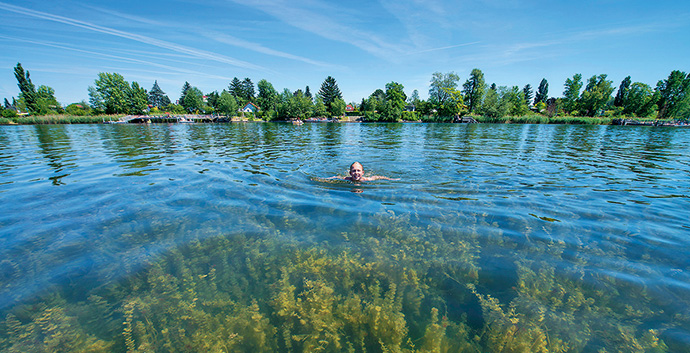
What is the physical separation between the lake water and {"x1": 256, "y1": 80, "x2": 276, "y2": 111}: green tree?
98.6m

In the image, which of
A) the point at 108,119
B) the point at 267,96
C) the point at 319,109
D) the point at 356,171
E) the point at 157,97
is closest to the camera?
the point at 356,171

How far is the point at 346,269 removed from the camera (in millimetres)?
3627

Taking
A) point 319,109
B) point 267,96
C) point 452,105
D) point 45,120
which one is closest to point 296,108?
point 319,109

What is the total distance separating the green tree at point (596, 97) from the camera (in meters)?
70.6

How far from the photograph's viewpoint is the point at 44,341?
8.25 feet

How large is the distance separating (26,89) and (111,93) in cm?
2295

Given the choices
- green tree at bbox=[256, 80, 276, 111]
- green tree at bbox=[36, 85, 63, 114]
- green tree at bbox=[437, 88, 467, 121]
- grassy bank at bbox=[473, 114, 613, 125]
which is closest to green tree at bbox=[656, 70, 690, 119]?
grassy bank at bbox=[473, 114, 613, 125]

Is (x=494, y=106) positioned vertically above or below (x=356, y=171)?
above

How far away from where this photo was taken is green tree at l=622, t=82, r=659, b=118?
68.6 metres

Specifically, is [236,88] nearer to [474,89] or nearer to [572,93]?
[474,89]

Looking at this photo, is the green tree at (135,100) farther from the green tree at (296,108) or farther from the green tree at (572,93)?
the green tree at (572,93)

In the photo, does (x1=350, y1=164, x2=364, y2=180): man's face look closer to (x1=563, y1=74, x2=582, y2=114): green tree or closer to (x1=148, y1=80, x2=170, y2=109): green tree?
(x1=563, y1=74, x2=582, y2=114): green tree

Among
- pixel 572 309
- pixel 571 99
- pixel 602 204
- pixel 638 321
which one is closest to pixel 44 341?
pixel 572 309

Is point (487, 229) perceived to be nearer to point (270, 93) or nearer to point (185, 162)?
point (185, 162)
